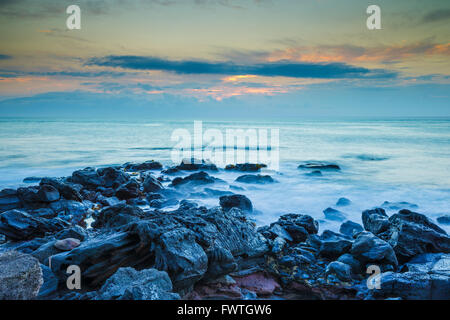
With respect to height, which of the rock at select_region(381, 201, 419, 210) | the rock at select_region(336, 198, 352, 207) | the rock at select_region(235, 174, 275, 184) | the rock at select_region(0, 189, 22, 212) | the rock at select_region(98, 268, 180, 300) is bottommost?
the rock at select_region(381, 201, 419, 210)

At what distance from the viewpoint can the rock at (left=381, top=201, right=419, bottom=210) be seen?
9047 mm

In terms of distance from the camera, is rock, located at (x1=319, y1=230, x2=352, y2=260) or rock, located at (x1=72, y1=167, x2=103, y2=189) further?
rock, located at (x1=72, y1=167, x2=103, y2=189)

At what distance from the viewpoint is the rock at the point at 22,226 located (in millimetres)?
5543

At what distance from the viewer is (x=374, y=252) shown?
4.50 m

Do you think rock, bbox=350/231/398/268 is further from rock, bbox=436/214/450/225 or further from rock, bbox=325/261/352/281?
rock, bbox=436/214/450/225

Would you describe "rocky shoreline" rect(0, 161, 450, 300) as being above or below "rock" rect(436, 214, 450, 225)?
above

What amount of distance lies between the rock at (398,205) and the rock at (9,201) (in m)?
11.1

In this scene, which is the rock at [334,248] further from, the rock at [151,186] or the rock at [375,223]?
the rock at [151,186]

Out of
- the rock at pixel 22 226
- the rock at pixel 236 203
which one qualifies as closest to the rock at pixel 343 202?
the rock at pixel 236 203

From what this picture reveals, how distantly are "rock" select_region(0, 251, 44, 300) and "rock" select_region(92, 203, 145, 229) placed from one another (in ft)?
5.99

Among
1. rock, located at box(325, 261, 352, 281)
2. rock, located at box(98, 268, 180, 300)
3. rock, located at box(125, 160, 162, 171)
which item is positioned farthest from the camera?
rock, located at box(125, 160, 162, 171)
